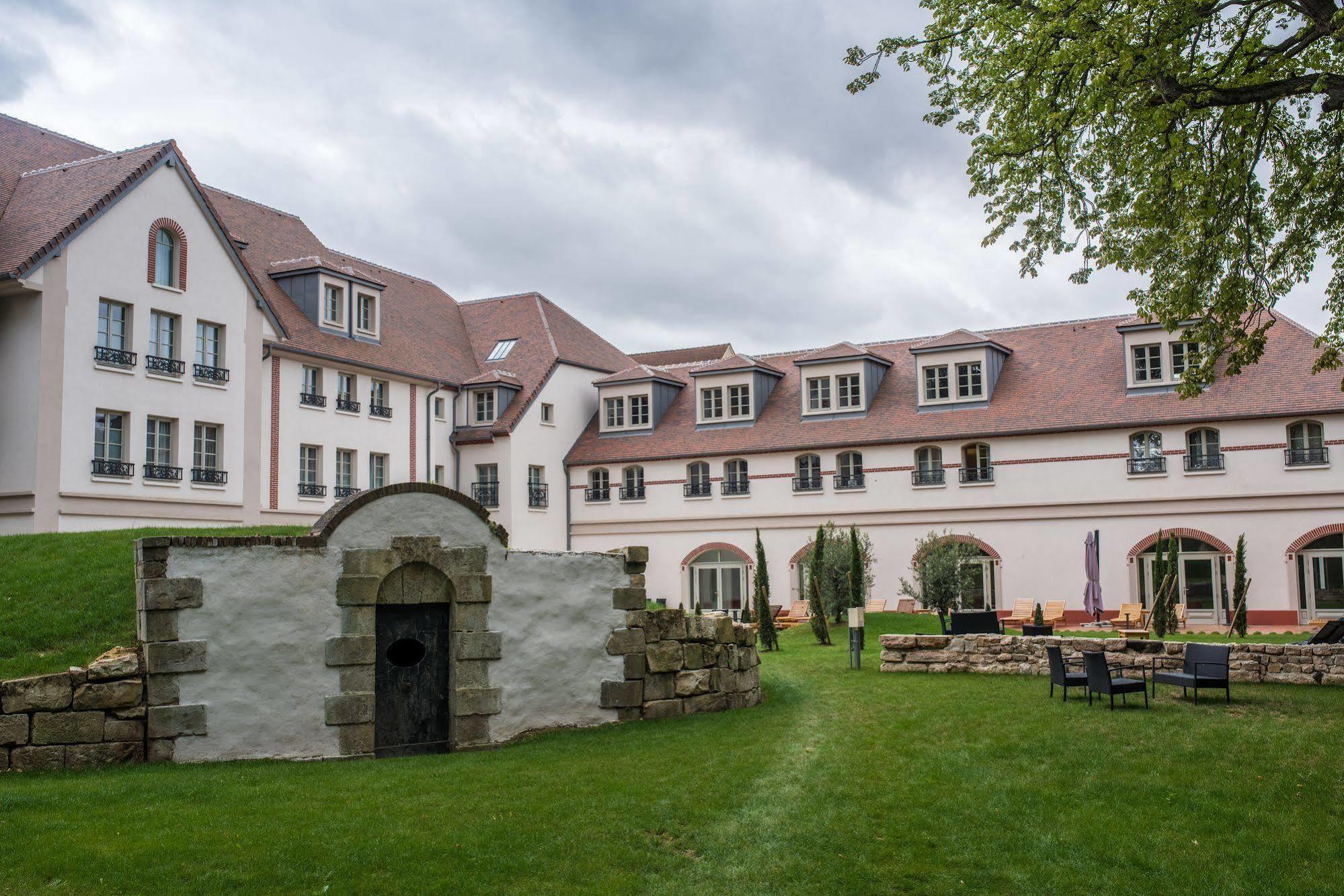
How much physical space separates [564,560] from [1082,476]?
24.5 meters

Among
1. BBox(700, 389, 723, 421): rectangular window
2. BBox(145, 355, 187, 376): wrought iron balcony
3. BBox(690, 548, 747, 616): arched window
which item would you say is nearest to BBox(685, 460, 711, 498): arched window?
BBox(700, 389, 723, 421): rectangular window

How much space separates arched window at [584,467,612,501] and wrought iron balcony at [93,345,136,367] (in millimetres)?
18692

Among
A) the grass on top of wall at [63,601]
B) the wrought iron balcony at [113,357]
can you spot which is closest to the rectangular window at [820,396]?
the wrought iron balcony at [113,357]

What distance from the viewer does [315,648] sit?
12.6 metres

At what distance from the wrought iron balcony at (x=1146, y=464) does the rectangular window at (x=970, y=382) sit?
535 cm

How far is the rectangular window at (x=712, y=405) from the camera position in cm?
4197

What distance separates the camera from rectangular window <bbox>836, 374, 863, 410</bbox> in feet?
130

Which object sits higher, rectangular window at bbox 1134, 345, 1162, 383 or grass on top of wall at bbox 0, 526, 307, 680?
rectangular window at bbox 1134, 345, 1162, 383

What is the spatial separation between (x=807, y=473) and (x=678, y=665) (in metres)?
24.0

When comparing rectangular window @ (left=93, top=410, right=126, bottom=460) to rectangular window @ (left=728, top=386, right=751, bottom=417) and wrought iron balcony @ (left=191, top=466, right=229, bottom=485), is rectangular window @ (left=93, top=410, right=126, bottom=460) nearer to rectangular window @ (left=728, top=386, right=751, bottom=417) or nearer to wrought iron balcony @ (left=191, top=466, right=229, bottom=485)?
wrought iron balcony @ (left=191, top=466, right=229, bottom=485)

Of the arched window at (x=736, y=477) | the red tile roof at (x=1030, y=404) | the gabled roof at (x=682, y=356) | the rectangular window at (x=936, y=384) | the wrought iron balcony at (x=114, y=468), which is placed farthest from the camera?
the gabled roof at (x=682, y=356)

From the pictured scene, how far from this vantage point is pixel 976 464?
3662cm

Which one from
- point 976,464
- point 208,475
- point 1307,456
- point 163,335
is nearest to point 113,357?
point 163,335

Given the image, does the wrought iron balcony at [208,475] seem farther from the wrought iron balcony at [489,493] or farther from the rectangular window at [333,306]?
the wrought iron balcony at [489,493]
